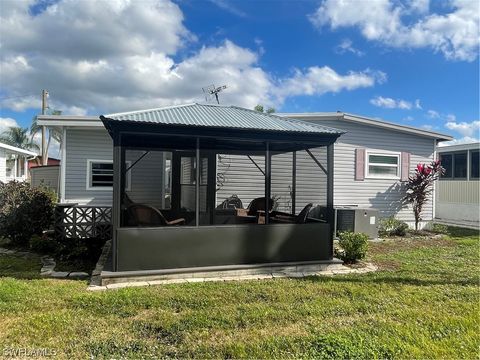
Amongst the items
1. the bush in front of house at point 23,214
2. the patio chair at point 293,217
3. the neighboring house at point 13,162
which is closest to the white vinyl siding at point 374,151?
the patio chair at point 293,217

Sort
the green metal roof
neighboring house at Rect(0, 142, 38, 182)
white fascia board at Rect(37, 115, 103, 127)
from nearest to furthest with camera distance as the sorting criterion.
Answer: the green metal roof < white fascia board at Rect(37, 115, 103, 127) < neighboring house at Rect(0, 142, 38, 182)

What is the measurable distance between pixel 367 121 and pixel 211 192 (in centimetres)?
555

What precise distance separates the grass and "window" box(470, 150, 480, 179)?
992cm

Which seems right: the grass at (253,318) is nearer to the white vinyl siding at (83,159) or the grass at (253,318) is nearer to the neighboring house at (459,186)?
the white vinyl siding at (83,159)

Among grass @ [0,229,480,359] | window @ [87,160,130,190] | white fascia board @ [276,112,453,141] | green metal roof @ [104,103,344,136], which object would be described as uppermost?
white fascia board @ [276,112,453,141]

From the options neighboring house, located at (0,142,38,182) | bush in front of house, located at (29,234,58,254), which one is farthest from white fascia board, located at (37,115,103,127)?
neighboring house, located at (0,142,38,182)

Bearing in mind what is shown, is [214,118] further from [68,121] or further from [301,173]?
[68,121]

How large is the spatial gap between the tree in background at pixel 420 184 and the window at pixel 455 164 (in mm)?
4811

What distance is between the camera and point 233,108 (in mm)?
7195

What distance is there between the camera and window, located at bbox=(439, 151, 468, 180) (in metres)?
14.2

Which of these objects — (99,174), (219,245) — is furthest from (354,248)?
(99,174)

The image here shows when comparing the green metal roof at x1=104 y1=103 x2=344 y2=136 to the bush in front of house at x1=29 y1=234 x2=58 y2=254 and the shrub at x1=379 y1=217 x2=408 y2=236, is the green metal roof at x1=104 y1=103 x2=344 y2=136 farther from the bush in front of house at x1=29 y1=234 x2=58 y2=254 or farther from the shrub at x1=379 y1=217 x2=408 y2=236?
the shrub at x1=379 y1=217 x2=408 y2=236

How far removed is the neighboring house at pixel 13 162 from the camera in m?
15.5

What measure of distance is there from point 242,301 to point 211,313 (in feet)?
1.71
